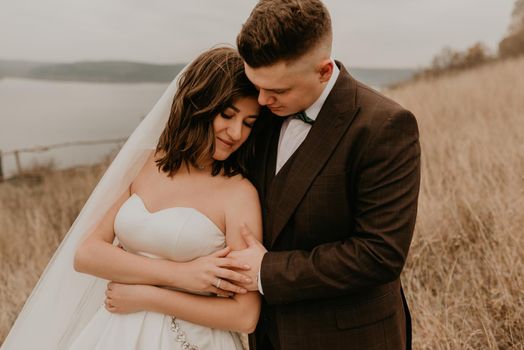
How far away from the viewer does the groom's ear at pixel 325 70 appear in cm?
182

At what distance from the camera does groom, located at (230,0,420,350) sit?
168 cm

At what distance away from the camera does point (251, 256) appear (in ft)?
6.02

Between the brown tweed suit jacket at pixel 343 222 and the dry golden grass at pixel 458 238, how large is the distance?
2.86ft

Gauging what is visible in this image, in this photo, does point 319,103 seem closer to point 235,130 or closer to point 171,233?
point 235,130

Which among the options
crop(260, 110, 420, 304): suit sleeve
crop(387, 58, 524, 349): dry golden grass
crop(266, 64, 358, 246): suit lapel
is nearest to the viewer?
crop(260, 110, 420, 304): suit sleeve

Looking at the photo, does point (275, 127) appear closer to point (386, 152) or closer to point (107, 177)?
point (386, 152)

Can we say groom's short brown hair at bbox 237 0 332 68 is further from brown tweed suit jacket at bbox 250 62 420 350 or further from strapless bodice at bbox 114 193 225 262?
strapless bodice at bbox 114 193 225 262

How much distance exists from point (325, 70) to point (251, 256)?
0.77 m

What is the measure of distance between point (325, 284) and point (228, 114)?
2.71 ft

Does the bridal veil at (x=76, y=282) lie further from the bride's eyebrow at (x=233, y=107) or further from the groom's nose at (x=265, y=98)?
the groom's nose at (x=265, y=98)

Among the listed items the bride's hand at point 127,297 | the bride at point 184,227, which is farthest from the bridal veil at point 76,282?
the bride's hand at point 127,297

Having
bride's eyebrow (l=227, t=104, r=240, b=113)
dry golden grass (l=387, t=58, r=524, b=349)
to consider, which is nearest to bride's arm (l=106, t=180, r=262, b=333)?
bride's eyebrow (l=227, t=104, r=240, b=113)

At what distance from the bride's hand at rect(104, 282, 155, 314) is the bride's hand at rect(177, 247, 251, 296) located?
162mm

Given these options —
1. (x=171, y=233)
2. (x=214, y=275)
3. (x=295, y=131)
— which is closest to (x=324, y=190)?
(x=295, y=131)
